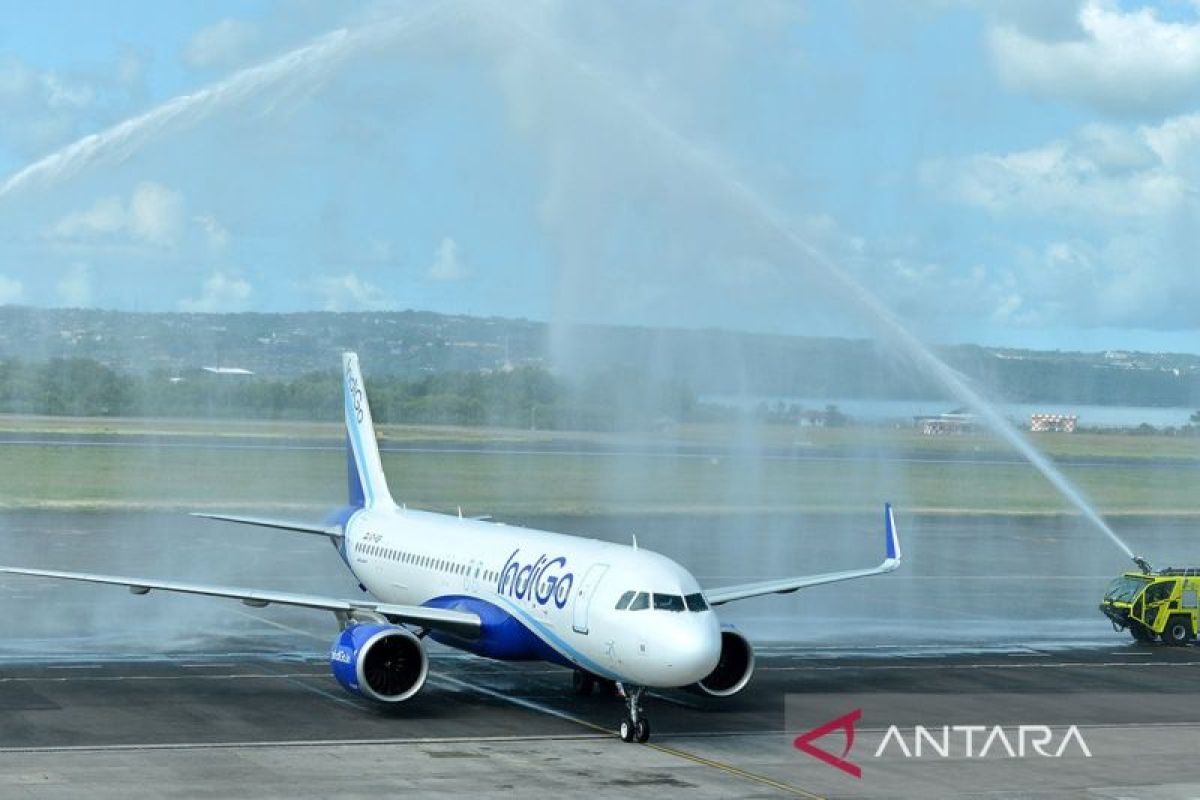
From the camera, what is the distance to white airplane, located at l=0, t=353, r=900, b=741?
3256 centimetres

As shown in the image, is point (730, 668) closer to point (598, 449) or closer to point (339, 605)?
point (339, 605)

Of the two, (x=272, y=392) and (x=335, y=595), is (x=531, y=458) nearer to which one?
(x=272, y=392)

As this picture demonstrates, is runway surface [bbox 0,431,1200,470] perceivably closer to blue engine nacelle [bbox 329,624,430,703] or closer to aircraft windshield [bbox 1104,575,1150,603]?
aircraft windshield [bbox 1104,575,1150,603]

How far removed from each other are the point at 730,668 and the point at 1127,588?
19.8m

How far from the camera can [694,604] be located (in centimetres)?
3303

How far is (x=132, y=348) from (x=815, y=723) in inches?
2364

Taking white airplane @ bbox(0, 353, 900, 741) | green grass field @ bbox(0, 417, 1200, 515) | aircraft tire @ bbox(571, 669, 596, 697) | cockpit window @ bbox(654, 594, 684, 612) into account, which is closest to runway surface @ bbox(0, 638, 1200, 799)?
aircraft tire @ bbox(571, 669, 596, 697)

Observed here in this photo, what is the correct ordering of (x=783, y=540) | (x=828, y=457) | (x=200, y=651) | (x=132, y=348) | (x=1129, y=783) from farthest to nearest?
(x=132, y=348) < (x=828, y=457) < (x=783, y=540) < (x=200, y=651) < (x=1129, y=783)

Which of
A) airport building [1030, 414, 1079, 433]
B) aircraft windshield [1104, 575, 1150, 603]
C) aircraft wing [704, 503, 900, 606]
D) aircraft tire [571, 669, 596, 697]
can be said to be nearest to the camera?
aircraft tire [571, 669, 596, 697]

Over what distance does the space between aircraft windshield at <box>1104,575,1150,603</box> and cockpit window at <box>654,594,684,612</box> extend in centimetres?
2291

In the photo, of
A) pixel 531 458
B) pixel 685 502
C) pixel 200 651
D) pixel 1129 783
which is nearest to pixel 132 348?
pixel 531 458

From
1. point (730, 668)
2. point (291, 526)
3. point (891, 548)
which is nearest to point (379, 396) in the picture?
point (291, 526)

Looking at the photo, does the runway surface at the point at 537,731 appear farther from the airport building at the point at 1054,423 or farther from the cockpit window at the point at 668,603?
the airport building at the point at 1054,423

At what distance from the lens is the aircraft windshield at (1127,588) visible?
5106 centimetres
